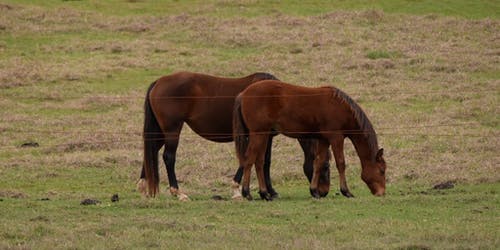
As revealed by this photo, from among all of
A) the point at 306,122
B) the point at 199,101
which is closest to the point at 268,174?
the point at 306,122

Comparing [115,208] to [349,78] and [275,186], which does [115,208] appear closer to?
[275,186]

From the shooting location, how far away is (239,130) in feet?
54.8

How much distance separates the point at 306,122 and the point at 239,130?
1.05 m

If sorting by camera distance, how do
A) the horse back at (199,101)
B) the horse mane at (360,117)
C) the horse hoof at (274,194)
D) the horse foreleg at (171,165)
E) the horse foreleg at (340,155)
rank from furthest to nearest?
the horse back at (199,101)
the horse foreleg at (171,165)
the horse hoof at (274,194)
the horse foreleg at (340,155)
the horse mane at (360,117)

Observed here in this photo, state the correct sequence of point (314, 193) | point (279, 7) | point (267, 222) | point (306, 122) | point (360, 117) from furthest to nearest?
1. point (279, 7)
2. point (314, 193)
3. point (306, 122)
4. point (360, 117)
5. point (267, 222)

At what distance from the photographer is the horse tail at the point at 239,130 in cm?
1664

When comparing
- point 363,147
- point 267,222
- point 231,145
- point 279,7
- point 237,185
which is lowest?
point 231,145

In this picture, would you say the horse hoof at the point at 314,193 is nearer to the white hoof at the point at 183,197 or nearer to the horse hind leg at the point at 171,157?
the white hoof at the point at 183,197

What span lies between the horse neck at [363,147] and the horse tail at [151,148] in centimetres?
311

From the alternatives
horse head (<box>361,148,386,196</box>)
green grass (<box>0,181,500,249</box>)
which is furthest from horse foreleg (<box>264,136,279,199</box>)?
horse head (<box>361,148,386,196</box>)

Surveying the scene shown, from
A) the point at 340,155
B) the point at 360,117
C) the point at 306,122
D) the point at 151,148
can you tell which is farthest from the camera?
the point at 151,148

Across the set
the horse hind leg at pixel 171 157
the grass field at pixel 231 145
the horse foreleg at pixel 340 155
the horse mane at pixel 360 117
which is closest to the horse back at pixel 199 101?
the horse hind leg at pixel 171 157

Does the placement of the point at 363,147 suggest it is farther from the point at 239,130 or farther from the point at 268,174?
the point at 239,130

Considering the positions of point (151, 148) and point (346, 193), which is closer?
point (346, 193)
